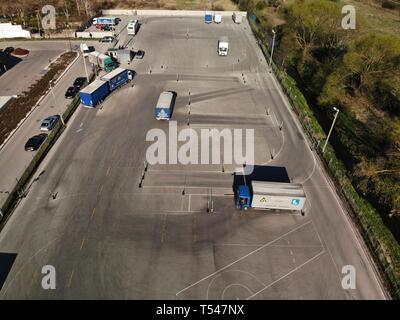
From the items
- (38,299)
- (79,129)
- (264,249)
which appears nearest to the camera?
(38,299)

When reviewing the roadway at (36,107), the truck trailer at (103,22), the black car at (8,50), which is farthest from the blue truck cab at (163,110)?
the truck trailer at (103,22)

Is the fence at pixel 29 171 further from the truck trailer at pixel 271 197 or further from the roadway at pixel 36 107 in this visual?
the truck trailer at pixel 271 197

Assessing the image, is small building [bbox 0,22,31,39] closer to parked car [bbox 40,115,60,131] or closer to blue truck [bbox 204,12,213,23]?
parked car [bbox 40,115,60,131]

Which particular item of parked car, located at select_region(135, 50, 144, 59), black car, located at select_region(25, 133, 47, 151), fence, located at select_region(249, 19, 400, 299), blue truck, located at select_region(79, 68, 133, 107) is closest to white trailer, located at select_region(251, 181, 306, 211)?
fence, located at select_region(249, 19, 400, 299)

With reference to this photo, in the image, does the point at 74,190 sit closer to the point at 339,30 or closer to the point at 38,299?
the point at 38,299

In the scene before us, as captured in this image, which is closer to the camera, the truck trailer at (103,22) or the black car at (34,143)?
the black car at (34,143)

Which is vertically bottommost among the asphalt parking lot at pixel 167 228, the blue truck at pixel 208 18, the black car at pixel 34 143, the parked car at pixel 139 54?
the asphalt parking lot at pixel 167 228

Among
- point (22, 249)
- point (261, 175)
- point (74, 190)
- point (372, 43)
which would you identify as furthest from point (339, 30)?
point (22, 249)
